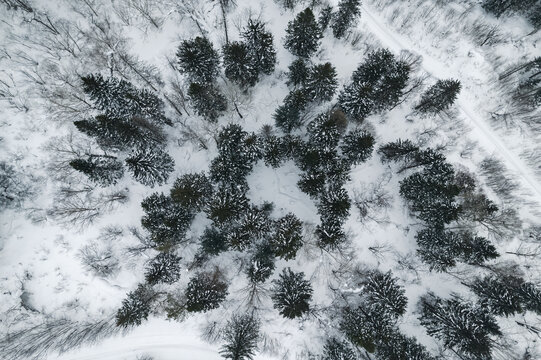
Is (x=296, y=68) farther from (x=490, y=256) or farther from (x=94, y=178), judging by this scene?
(x=490, y=256)

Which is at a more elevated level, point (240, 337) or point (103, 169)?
point (103, 169)

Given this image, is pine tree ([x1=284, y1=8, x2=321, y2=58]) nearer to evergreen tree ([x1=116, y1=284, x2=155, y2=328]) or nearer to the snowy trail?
the snowy trail

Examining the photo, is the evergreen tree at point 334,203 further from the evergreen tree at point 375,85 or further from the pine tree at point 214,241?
the pine tree at point 214,241

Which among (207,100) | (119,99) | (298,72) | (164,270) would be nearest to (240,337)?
(164,270)

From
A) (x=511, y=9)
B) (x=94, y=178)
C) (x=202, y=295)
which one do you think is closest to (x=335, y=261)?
(x=202, y=295)


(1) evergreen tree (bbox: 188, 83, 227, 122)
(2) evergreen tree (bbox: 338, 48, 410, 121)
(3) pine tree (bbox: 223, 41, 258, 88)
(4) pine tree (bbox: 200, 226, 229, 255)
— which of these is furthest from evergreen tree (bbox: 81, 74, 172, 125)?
(2) evergreen tree (bbox: 338, 48, 410, 121)

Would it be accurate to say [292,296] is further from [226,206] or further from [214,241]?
[226,206]
